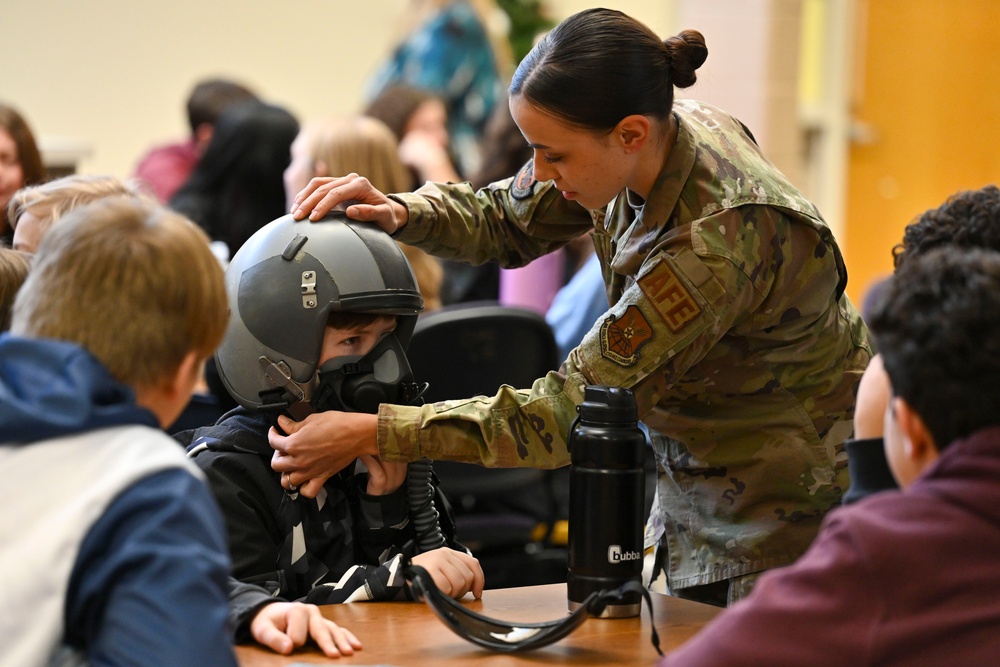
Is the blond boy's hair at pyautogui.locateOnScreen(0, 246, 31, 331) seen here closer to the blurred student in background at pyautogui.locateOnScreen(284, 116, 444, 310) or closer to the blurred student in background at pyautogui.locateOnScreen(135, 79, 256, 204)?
the blurred student in background at pyautogui.locateOnScreen(284, 116, 444, 310)

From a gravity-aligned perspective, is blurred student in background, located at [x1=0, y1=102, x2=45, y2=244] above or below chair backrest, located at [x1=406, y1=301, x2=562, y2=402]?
above

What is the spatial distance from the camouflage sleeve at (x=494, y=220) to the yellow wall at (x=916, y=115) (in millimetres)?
5064

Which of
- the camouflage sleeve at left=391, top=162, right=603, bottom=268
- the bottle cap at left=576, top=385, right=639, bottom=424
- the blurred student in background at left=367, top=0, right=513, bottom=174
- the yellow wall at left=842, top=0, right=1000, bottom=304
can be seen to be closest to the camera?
the bottle cap at left=576, top=385, right=639, bottom=424

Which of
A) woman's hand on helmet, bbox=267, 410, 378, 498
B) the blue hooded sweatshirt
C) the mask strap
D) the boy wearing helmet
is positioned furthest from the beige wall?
the blue hooded sweatshirt

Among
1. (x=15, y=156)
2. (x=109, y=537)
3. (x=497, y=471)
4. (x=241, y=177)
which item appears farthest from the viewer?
(x=241, y=177)

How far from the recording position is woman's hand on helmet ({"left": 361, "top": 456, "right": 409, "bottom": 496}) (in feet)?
5.89

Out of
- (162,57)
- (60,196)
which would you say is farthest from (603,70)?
(162,57)

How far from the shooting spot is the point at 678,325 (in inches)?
65.6

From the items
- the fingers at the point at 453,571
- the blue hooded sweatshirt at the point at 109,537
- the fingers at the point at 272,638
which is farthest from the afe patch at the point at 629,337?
the blue hooded sweatshirt at the point at 109,537

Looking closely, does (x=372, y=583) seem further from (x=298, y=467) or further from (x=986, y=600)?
(x=986, y=600)

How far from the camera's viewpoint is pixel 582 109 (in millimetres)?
1713

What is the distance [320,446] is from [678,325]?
54cm

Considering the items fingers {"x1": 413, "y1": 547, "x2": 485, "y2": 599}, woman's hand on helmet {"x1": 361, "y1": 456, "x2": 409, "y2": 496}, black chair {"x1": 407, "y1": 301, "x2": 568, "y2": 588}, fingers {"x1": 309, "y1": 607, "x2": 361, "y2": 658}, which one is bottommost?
black chair {"x1": 407, "y1": 301, "x2": 568, "y2": 588}

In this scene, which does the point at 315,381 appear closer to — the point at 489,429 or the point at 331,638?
the point at 489,429
